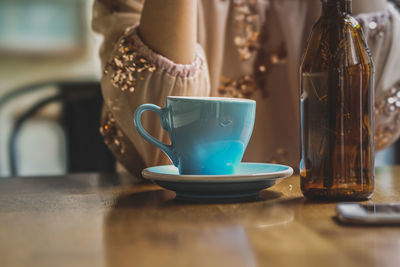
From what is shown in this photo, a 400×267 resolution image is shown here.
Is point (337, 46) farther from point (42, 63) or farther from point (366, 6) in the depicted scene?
point (42, 63)

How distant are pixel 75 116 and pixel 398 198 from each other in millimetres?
1233

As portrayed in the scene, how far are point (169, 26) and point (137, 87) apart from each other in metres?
0.10

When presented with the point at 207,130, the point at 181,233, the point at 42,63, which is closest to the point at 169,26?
the point at 207,130

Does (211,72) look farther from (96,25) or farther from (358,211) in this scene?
(358,211)

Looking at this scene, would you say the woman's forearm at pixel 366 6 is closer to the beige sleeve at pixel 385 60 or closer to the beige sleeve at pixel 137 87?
the beige sleeve at pixel 385 60

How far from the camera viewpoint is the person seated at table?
0.70m

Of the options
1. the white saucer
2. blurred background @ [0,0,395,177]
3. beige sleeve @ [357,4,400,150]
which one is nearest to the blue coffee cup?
the white saucer

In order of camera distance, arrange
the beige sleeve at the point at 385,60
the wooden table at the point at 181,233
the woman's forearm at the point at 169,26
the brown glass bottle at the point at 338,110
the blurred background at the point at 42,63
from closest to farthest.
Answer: the wooden table at the point at 181,233
the brown glass bottle at the point at 338,110
the woman's forearm at the point at 169,26
the beige sleeve at the point at 385,60
the blurred background at the point at 42,63

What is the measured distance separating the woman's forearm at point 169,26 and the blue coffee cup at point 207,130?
0.19 meters

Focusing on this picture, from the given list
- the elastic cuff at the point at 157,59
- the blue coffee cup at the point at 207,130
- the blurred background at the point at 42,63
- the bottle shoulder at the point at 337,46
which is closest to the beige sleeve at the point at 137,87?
the elastic cuff at the point at 157,59

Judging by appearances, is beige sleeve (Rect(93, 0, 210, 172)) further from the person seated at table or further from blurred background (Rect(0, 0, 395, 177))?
blurred background (Rect(0, 0, 395, 177))

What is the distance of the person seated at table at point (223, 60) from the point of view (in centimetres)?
70

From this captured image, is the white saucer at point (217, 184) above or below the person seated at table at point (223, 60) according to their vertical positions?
below

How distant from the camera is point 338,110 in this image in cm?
46
